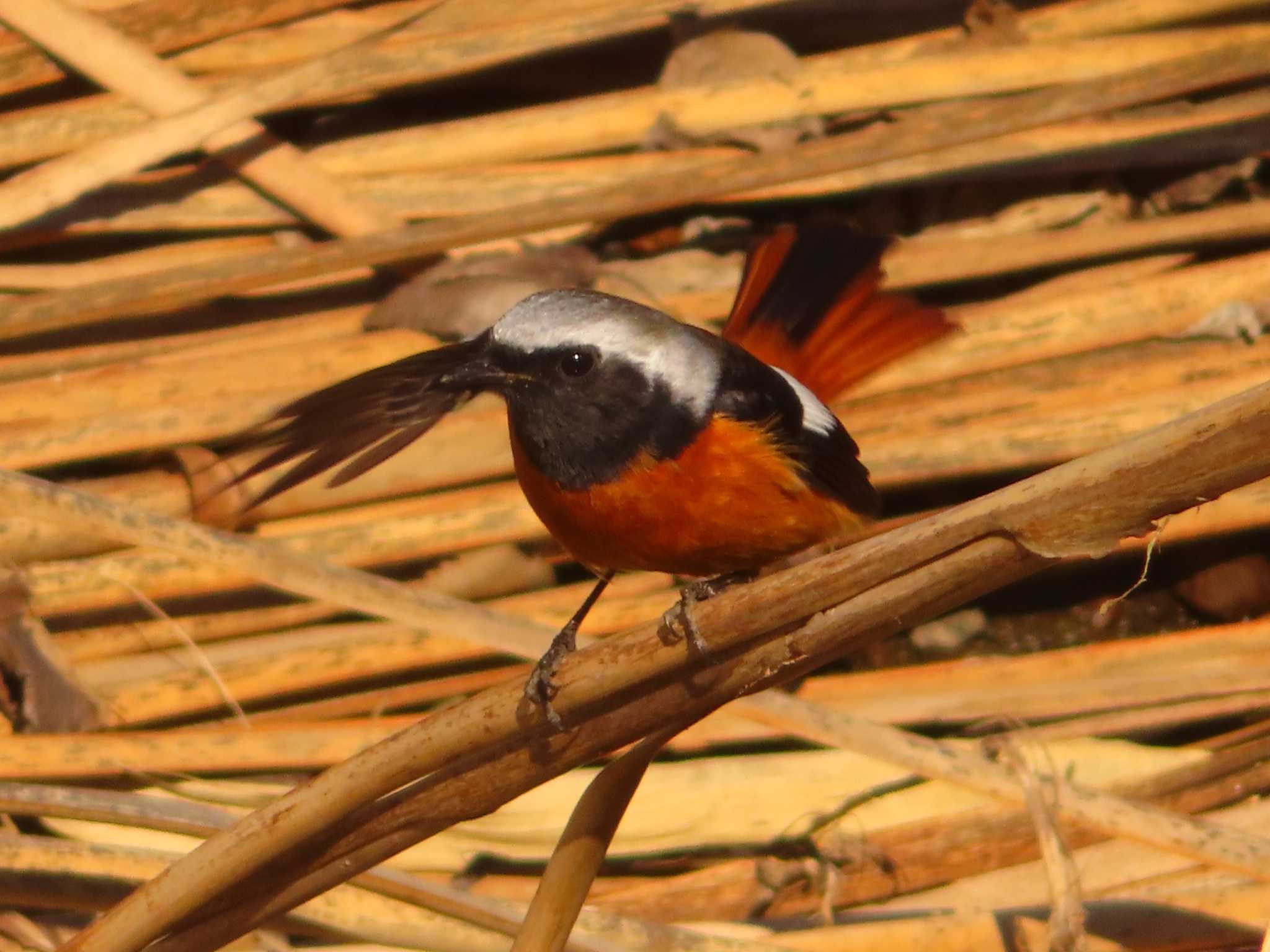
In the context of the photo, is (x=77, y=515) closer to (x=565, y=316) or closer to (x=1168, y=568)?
(x=565, y=316)

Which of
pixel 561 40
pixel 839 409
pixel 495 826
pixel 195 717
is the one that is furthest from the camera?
pixel 561 40

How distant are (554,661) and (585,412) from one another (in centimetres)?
48

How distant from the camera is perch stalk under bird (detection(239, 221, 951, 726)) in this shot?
2912 mm

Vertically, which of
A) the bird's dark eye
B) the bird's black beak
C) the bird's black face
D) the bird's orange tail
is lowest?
the bird's black face

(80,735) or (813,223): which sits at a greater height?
(813,223)

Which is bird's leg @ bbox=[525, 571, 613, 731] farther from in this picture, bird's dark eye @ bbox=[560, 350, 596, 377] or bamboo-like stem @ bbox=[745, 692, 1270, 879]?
bird's dark eye @ bbox=[560, 350, 596, 377]

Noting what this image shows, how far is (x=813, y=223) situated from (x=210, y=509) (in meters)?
1.63

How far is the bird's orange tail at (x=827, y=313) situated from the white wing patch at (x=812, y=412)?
0.06m

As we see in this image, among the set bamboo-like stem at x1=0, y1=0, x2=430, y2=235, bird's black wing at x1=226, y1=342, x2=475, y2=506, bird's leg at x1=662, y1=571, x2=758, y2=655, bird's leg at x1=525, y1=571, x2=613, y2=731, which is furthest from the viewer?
bamboo-like stem at x1=0, y1=0, x2=430, y2=235

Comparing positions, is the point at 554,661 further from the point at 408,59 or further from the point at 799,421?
the point at 408,59

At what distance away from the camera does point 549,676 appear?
2.53 m

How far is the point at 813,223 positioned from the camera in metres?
3.74

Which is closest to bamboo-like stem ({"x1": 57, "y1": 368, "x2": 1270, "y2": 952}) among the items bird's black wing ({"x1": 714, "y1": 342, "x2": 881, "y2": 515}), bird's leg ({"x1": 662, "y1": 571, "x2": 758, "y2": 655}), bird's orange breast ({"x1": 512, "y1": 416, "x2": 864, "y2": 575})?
bird's leg ({"x1": 662, "y1": 571, "x2": 758, "y2": 655})

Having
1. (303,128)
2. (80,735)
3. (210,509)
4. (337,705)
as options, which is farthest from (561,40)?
(80,735)
